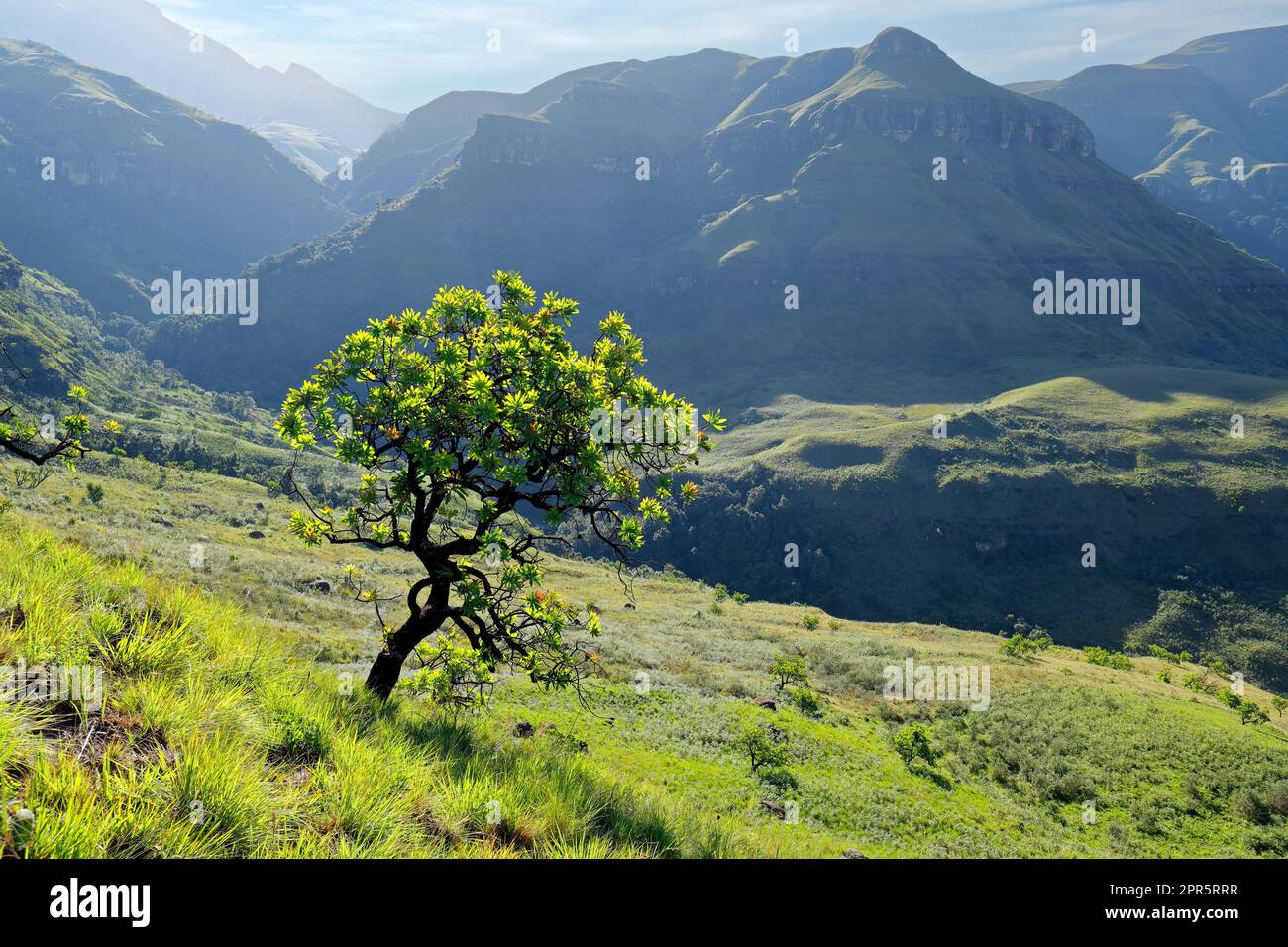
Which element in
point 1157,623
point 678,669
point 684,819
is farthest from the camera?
point 1157,623

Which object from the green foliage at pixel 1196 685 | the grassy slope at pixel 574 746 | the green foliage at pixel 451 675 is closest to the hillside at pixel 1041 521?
the green foliage at pixel 1196 685

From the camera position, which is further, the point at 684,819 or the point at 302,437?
the point at 302,437

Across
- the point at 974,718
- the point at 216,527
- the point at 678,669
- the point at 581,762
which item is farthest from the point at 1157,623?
the point at 216,527

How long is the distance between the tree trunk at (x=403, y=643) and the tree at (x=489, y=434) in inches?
0.9

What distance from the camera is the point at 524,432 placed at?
916cm

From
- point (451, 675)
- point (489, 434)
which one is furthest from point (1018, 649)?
point (489, 434)

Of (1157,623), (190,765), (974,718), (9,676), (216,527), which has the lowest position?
(1157,623)

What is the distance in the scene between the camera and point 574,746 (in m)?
13.0

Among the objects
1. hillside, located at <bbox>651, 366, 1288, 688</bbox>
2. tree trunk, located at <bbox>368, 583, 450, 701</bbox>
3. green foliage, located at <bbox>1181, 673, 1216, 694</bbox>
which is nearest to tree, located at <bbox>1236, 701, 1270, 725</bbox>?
green foliage, located at <bbox>1181, 673, 1216, 694</bbox>

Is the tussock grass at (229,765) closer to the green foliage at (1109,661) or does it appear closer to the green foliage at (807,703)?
the green foliage at (807,703)

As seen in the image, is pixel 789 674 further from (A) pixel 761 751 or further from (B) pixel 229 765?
(B) pixel 229 765

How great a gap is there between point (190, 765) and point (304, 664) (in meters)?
5.61
